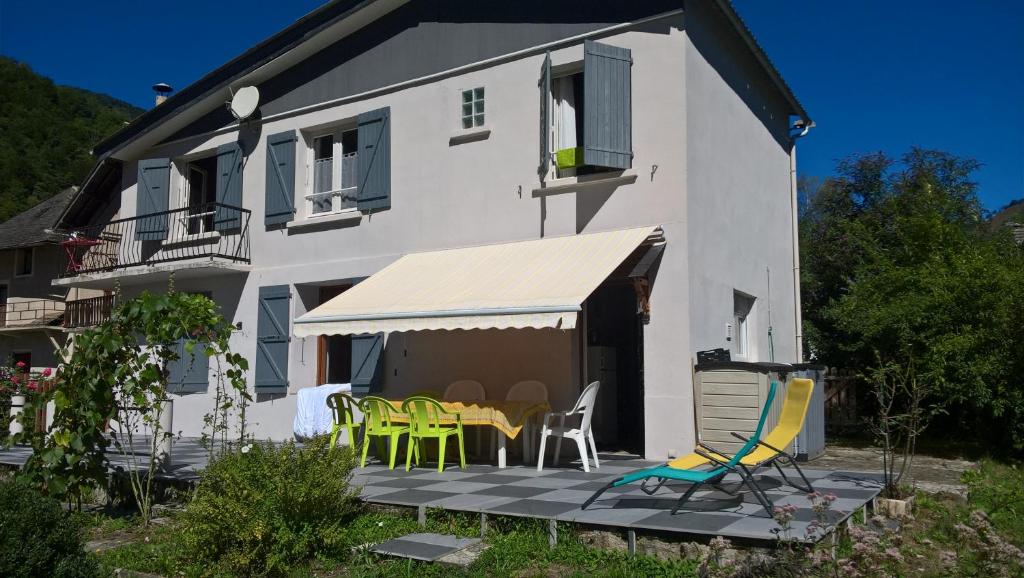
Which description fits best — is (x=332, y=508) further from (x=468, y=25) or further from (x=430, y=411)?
(x=468, y=25)

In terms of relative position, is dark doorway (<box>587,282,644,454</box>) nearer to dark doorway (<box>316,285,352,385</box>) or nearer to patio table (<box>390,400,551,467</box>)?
patio table (<box>390,400,551,467</box>)

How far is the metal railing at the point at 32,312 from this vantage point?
95.8ft

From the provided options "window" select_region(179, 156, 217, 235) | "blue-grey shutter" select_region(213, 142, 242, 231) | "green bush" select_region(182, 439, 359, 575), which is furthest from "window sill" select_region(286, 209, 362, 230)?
"green bush" select_region(182, 439, 359, 575)

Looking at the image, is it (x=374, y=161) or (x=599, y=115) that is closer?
(x=599, y=115)

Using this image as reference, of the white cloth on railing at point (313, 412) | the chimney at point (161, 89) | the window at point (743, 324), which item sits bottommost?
the white cloth on railing at point (313, 412)

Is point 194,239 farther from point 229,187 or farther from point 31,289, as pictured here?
point 31,289

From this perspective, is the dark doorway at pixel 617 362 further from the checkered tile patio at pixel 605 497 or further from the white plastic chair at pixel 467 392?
the checkered tile patio at pixel 605 497

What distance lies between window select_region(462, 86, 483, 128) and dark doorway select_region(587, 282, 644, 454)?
3.57m

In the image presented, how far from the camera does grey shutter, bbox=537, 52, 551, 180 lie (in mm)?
12273

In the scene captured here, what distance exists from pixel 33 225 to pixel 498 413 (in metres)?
26.6

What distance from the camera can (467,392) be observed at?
12.9 meters

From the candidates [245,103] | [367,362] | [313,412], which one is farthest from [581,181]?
[245,103]

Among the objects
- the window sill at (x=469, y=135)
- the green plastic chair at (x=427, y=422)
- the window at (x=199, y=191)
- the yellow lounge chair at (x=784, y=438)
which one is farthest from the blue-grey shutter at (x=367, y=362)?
the yellow lounge chair at (x=784, y=438)

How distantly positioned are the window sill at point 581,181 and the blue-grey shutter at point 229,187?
6.91 metres
